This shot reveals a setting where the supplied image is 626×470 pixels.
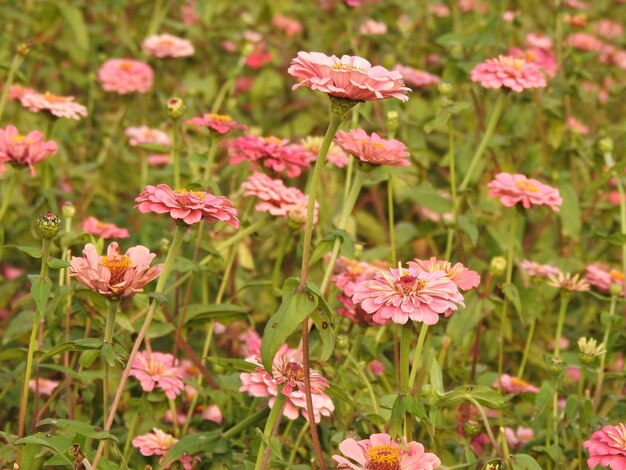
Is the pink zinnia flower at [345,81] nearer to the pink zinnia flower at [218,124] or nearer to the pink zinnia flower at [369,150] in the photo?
the pink zinnia flower at [369,150]

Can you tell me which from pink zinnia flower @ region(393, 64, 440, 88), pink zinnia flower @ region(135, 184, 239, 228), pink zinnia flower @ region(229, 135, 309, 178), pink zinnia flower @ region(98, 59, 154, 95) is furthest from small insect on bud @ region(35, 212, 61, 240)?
pink zinnia flower @ region(393, 64, 440, 88)

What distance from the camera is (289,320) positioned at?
1286 mm

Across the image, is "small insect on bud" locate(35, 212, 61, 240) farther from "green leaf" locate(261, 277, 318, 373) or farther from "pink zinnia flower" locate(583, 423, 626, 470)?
"pink zinnia flower" locate(583, 423, 626, 470)

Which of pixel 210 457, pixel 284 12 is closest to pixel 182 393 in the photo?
pixel 210 457

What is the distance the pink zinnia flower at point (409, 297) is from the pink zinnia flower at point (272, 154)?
1.70 feet

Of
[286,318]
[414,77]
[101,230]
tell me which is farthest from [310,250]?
[414,77]

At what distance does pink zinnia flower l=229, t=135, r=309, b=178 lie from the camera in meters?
1.85

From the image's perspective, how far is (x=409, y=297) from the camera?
4.38 feet

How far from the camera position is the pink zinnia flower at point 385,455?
1319mm

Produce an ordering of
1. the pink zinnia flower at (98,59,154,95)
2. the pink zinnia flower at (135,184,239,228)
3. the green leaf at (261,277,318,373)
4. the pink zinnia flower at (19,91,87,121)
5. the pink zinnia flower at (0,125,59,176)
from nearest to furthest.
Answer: the green leaf at (261,277,318,373) < the pink zinnia flower at (135,184,239,228) < the pink zinnia flower at (0,125,59,176) < the pink zinnia flower at (19,91,87,121) < the pink zinnia flower at (98,59,154,95)

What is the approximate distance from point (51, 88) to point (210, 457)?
1632mm

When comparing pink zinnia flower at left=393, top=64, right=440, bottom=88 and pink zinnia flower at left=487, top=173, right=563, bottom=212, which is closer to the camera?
pink zinnia flower at left=487, top=173, right=563, bottom=212

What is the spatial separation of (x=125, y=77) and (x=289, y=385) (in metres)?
1.43

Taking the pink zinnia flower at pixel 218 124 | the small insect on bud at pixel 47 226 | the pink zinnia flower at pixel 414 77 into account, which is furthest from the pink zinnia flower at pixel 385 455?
the pink zinnia flower at pixel 414 77
